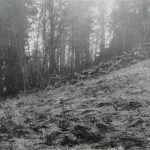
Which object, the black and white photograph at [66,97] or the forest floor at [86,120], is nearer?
the forest floor at [86,120]

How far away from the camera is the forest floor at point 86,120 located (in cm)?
805

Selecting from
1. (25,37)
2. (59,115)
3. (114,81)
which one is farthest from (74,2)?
(59,115)

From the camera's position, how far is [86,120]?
33.0 ft

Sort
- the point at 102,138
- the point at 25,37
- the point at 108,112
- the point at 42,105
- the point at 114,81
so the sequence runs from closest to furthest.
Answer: the point at 102,138
the point at 108,112
the point at 42,105
the point at 114,81
the point at 25,37

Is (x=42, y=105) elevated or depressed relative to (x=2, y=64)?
depressed

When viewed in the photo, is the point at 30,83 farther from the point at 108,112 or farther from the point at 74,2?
the point at 74,2

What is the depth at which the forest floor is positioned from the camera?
26.4 ft

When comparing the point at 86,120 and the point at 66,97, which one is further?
the point at 66,97

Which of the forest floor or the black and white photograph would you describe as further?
the black and white photograph

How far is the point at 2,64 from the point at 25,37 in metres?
2.63

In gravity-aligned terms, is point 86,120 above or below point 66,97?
below

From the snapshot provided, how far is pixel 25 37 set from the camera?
21.8 metres

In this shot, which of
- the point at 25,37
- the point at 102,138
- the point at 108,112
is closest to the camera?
the point at 102,138

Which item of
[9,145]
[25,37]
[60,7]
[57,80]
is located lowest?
[9,145]
